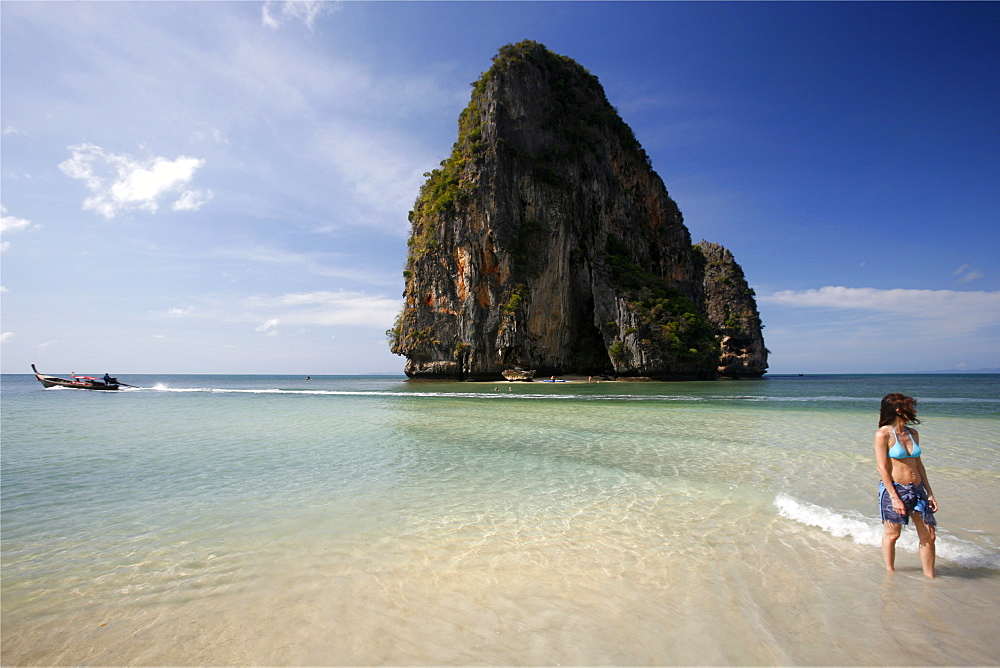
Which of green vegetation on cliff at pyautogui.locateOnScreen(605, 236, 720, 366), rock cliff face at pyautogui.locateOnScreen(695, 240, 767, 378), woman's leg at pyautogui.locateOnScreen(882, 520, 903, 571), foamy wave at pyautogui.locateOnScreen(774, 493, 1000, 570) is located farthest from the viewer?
rock cliff face at pyautogui.locateOnScreen(695, 240, 767, 378)

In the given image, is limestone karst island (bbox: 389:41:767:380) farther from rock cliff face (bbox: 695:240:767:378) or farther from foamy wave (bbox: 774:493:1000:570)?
foamy wave (bbox: 774:493:1000:570)

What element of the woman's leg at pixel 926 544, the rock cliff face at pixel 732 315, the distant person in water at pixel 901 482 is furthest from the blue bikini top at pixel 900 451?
the rock cliff face at pixel 732 315

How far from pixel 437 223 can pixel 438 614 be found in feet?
163

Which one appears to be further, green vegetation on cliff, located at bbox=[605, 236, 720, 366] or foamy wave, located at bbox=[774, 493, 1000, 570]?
green vegetation on cliff, located at bbox=[605, 236, 720, 366]

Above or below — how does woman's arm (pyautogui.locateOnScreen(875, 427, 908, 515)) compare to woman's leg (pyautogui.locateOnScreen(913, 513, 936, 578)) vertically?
above

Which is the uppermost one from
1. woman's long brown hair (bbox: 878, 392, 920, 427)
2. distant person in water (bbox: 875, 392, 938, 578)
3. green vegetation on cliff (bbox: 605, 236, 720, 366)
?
green vegetation on cliff (bbox: 605, 236, 720, 366)

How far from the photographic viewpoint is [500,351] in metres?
47.0

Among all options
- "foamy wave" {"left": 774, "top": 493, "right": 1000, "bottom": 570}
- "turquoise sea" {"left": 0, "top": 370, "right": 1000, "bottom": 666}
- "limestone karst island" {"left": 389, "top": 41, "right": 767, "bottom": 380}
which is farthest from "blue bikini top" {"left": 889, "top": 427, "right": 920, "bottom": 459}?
"limestone karst island" {"left": 389, "top": 41, "right": 767, "bottom": 380}

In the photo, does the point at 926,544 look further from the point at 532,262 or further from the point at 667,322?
the point at 532,262

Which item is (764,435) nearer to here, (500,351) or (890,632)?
(890,632)

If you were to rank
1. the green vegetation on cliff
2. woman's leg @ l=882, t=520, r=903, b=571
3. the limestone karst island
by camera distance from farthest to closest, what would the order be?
the limestone karst island, the green vegetation on cliff, woman's leg @ l=882, t=520, r=903, b=571

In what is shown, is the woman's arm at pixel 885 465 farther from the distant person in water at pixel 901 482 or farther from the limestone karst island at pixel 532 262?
the limestone karst island at pixel 532 262

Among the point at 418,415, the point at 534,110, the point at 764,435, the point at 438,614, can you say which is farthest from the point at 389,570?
the point at 534,110

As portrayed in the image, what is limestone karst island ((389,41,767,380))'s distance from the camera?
46656mm
